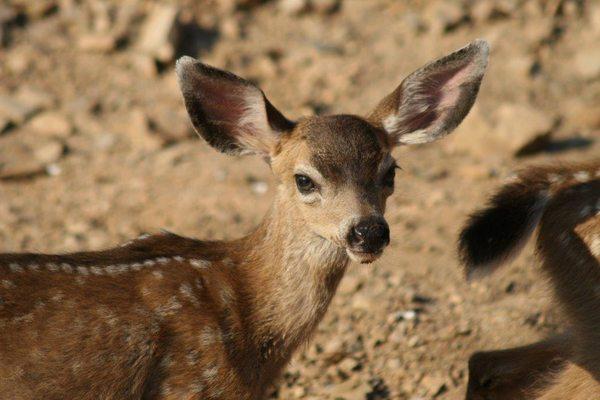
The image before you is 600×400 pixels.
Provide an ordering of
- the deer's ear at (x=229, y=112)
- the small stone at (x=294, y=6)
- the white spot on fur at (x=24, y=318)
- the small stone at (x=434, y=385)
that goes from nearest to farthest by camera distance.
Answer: the white spot on fur at (x=24, y=318), the deer's ear at (x=229, y=112), the small stone at (x=434, y=385), the small stone at (x=294, y=6)

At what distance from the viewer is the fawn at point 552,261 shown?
4918 millimetres

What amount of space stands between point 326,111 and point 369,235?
4.40 meters

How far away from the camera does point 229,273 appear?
16.5ft

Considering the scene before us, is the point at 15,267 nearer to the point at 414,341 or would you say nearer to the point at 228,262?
the point at 228,262

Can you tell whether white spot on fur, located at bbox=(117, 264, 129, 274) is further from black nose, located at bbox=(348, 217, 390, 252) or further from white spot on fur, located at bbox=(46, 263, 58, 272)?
black nose, located at bbox=(348, 217, 390, 252)

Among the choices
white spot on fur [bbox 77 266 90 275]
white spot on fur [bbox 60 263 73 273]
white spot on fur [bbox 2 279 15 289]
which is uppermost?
white spot on fur [bbox 2 279 15 289]

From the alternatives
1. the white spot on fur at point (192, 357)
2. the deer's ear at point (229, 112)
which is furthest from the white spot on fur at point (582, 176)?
the white spot on fur at point (192, 357)

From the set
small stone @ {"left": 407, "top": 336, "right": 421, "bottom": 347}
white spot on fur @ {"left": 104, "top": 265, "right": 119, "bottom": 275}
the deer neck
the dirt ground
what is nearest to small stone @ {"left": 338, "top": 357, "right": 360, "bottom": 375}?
the dirt ground

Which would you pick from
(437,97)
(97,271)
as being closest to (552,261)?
(437,97)

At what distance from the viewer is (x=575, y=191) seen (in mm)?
5102

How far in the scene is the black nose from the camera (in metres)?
4.52

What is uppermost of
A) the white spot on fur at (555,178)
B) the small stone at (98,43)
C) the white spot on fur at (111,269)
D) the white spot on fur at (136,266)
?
the white spot on fur at (555,178)

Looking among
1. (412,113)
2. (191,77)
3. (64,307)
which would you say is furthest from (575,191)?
(64,307)

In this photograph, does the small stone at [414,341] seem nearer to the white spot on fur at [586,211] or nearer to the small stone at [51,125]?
the white spot on fur at [586,211]
